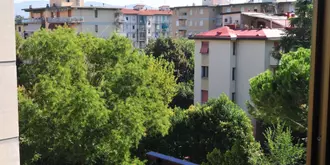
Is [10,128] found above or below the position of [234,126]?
above

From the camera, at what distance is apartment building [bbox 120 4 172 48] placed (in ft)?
69.4

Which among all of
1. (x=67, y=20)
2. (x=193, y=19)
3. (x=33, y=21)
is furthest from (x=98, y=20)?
(x=193, y=19)

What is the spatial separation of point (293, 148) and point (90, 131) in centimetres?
242

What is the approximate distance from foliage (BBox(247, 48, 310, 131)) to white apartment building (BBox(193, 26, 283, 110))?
292cm

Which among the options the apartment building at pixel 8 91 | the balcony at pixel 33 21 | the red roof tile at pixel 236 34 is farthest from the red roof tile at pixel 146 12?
the apartment building at pixel 8 91

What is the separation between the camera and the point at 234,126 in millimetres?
5590

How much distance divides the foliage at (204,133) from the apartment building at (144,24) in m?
15.2

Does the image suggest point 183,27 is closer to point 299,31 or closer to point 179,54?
point 179,54

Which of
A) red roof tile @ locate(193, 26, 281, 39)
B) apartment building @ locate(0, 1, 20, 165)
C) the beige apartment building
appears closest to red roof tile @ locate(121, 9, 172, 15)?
the beige apartment building

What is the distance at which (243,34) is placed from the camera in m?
8.33

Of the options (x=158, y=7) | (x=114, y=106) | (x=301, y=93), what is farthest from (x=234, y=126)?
(x=158, y=7)

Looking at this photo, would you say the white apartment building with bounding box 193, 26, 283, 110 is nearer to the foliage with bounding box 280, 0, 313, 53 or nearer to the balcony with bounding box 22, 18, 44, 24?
the foliage with bounding box 280, 0, 313, 53

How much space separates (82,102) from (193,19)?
555 inches

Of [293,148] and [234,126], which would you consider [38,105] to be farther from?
[293,148]
